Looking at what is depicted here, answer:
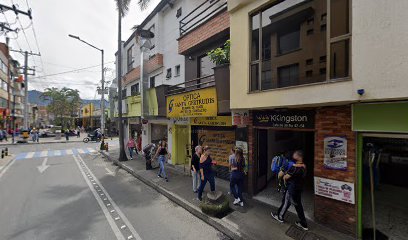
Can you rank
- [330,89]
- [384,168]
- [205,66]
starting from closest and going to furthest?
[330,89]
[384,168]
[205,66]

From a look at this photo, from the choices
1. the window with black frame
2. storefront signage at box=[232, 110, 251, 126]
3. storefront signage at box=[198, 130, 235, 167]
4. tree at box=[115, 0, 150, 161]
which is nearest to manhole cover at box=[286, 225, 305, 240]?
storefront signage at box=[232, 110, 251, 126]

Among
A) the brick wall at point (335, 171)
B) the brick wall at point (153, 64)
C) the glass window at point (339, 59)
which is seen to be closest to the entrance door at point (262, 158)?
the brick wall at point (335, 171)

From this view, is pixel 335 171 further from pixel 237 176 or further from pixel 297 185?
pixel 237 176

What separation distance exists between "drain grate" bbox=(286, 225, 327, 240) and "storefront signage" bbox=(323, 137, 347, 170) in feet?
5.21

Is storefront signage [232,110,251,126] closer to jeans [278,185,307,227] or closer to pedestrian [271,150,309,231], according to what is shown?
pedestrian [271,150,309,231]

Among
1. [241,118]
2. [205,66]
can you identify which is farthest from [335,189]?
[205,66]

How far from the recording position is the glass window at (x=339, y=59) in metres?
4.36

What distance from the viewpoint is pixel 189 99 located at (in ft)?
28.1

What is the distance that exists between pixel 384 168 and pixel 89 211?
10570 millimetres

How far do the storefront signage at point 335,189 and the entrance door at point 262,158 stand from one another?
214 cm

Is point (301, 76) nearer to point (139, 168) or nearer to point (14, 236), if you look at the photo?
point (14, 236)

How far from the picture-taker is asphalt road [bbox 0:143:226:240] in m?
5.07

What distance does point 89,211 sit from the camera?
6293mm

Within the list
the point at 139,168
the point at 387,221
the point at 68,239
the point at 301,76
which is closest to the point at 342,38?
the point at 301,76
